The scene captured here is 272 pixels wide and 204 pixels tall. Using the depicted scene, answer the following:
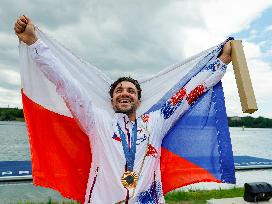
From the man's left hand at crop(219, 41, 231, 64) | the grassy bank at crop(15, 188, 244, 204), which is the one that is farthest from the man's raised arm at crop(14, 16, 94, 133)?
the grassy bank at crop(15, 188, 244, 204)

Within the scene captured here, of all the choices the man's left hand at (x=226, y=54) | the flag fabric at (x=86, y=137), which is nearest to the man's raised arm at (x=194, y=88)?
the man's left hand at (x=226, y=54)

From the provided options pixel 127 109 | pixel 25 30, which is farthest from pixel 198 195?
pixel 25 30

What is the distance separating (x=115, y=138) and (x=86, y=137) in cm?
74

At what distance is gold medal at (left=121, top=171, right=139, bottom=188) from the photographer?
10.5ft

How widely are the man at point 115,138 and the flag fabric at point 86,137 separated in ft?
1.40

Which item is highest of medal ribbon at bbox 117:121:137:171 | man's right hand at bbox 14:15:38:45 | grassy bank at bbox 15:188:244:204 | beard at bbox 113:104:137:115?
man's right hand at bbox 14:15:38:45

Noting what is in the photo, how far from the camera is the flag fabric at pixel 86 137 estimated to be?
3.87 m

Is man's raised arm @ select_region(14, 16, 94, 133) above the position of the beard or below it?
above

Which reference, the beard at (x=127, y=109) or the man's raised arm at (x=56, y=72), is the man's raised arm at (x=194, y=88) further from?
the man's raised arm at (x=56, y=72)

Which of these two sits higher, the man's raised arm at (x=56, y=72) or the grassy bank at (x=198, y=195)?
the man's raised arm at (x=56, y=72)

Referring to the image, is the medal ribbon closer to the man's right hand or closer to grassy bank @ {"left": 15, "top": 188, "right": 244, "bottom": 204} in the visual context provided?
the man's right hand

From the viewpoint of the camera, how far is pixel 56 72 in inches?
127

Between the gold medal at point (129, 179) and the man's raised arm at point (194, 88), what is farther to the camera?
the man's raised arm at point (194, 88)

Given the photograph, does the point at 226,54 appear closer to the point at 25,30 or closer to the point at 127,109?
the point at 127,109
